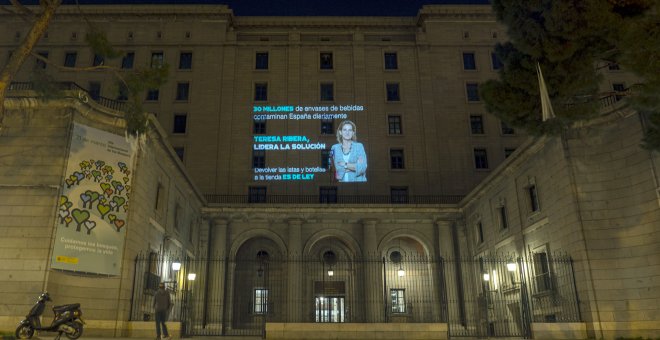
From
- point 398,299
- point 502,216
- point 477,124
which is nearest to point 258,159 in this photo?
point 398,299

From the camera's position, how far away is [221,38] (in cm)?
3934

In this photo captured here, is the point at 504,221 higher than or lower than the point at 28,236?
higher

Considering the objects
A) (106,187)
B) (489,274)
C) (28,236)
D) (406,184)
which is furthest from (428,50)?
(28,236)

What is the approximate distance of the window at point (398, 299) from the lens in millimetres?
32469

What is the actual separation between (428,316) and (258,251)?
12454mm

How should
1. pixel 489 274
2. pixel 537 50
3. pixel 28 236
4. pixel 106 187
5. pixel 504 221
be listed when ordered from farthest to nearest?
pixel 489 274
pixel 504 221
pixel 106 187
pixel 28 236
pixel 537 50

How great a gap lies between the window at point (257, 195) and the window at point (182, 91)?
949 centimetres

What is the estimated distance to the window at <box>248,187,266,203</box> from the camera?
35.1 meters

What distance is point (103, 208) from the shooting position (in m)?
17.5

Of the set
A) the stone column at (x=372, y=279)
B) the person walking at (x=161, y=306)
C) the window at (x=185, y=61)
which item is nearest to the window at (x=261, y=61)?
the window at (x=185, y=61)

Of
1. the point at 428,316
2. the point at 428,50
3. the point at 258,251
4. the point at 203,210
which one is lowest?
the point at 428,316

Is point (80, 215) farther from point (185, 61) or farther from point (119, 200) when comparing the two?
point (185, 61)

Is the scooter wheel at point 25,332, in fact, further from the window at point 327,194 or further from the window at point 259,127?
the window at point 259,127

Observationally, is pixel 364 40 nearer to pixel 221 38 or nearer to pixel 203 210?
pixel 221 38
